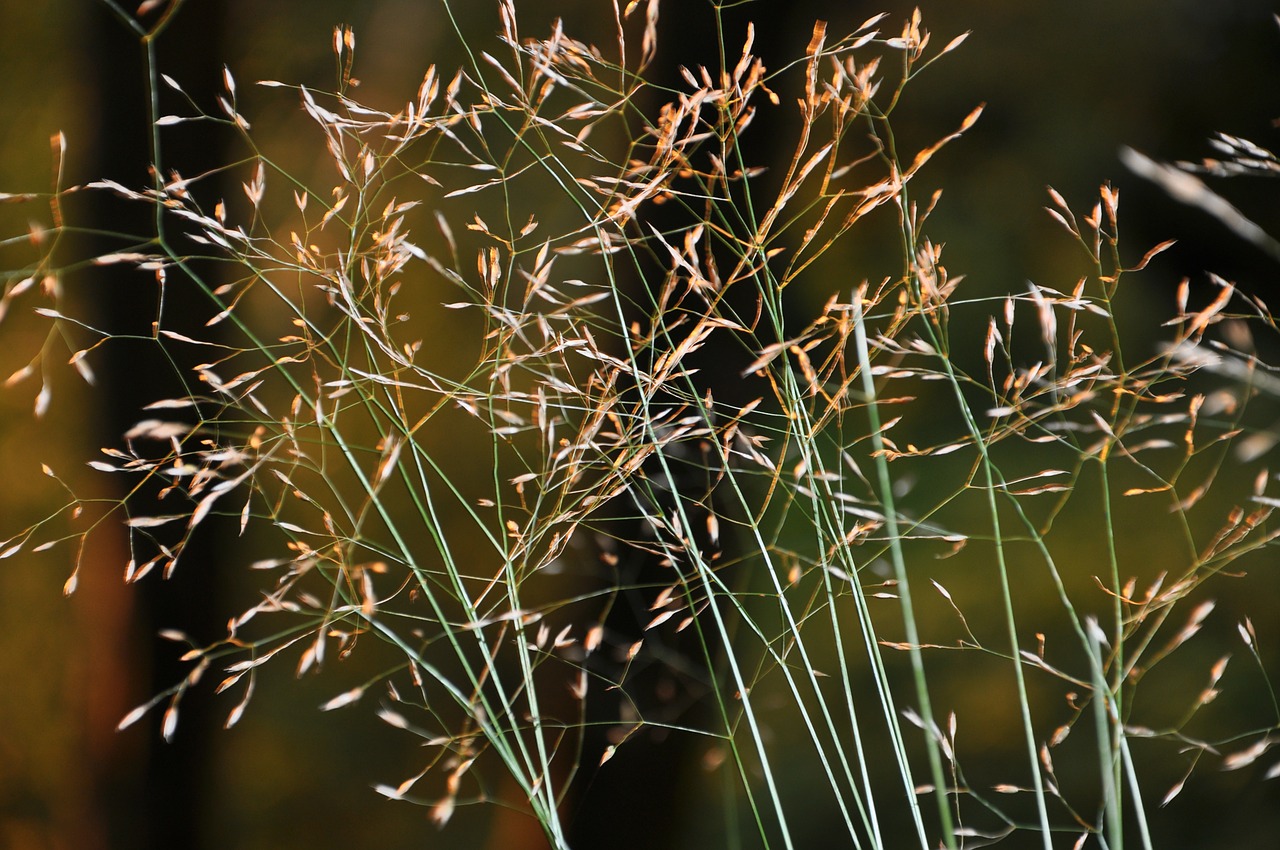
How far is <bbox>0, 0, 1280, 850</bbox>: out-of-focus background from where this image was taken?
1131 mm

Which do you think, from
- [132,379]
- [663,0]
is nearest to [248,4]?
[132,379]

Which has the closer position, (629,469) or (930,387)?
(629,469)

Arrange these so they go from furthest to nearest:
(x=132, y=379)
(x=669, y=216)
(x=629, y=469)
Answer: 1. (x=132, y=379)
2. (x=669, y=216)
3. (x=629, y=469)

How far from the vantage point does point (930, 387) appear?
4.21 ft

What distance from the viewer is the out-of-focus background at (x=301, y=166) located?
1131 mm

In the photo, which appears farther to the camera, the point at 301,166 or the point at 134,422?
the point at 301,166

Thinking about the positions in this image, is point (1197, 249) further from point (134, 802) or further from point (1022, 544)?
point (134, 802)

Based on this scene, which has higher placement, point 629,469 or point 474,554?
point 629,469

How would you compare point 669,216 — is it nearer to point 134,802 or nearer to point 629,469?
point 629,469

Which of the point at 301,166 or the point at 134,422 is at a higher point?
the point at 301,166

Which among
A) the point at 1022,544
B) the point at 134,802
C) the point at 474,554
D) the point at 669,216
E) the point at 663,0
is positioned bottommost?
the point at 134,802

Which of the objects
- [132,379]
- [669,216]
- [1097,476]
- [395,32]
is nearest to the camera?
[669,216]

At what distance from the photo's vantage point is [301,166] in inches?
53.5

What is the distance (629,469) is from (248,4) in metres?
1.26
